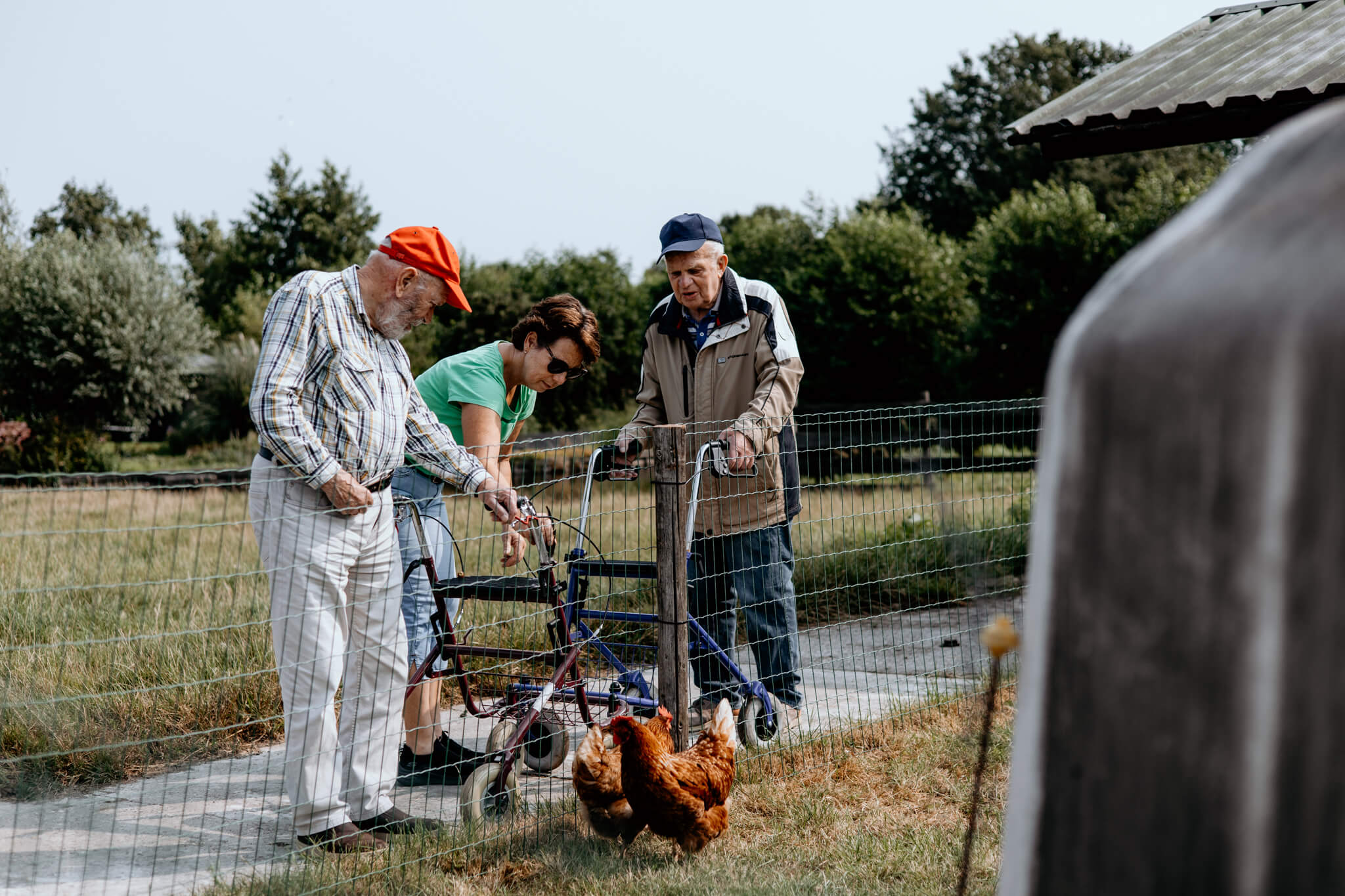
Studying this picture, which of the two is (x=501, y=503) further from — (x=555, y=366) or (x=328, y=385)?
(x=555, y=366)

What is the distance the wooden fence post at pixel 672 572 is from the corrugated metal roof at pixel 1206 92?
3.06m

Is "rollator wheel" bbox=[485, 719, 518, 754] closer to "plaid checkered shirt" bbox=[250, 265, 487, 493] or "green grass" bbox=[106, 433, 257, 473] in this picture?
"plaid checkered shirt" bbox=[250, 265, 487, 493]

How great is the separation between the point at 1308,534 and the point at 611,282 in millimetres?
24106

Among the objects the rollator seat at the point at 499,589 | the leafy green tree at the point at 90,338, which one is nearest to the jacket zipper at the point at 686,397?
the rollator seat at the point at 499,589

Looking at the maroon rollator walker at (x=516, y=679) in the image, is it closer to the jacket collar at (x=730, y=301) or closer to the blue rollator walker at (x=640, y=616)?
the blue rollator walker at (x=640, y=616)

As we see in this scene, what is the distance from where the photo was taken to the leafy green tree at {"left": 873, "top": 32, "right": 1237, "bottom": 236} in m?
42.1

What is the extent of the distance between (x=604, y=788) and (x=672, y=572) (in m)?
0.79

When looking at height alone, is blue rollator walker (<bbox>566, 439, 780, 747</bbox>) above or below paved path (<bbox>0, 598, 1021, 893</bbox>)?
above

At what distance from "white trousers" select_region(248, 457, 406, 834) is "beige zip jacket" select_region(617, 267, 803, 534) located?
1.27 meters

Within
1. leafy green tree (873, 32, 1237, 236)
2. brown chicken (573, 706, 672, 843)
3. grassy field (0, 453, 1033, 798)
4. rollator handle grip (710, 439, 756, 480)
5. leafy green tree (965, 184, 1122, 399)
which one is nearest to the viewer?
brown chicken (573, 706, 672, 843)

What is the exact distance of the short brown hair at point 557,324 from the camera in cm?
446

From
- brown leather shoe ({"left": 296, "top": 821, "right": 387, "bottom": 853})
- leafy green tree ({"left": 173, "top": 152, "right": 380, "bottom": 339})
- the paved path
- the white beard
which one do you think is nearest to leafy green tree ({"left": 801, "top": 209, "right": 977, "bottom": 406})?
the paved path

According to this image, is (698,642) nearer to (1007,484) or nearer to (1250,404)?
(1007,484)

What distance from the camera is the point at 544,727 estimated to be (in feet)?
13.8
